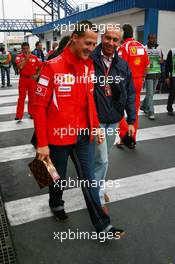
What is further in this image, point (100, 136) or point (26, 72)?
point (26, 72)

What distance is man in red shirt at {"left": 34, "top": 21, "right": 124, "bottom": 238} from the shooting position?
2.41m

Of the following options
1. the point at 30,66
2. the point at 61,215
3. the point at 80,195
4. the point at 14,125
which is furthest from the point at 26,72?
the point at 61,215

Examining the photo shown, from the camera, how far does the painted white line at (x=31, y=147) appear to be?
5.14 meters

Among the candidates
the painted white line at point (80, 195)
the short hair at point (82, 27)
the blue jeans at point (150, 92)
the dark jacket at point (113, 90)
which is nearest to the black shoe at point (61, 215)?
the painted white line at point (80, 195)

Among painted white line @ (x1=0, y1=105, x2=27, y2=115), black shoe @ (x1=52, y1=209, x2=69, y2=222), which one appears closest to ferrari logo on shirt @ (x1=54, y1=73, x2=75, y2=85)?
black shoe @ (x1=52, y1=209, x2=69, y2=222)

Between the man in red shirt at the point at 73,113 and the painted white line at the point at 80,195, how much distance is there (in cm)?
68

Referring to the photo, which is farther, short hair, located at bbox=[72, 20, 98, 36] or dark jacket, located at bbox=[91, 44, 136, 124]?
dark jacket, located at bbox=[91, 44, 136, 124]

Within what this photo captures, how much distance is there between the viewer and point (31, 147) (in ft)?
18.3

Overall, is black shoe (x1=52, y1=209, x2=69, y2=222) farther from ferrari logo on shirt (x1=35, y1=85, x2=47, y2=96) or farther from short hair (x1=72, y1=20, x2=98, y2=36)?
short hair (x1=72, y1=20, x2=98, y2=36)

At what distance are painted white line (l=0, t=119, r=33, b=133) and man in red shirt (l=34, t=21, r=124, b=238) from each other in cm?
425

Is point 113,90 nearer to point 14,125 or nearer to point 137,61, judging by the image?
point 137,61

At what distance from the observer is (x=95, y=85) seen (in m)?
2.83

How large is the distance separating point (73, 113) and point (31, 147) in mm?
3195

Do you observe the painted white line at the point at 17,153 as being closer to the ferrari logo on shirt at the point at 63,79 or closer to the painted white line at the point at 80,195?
the painted white line at the point at 80,195
